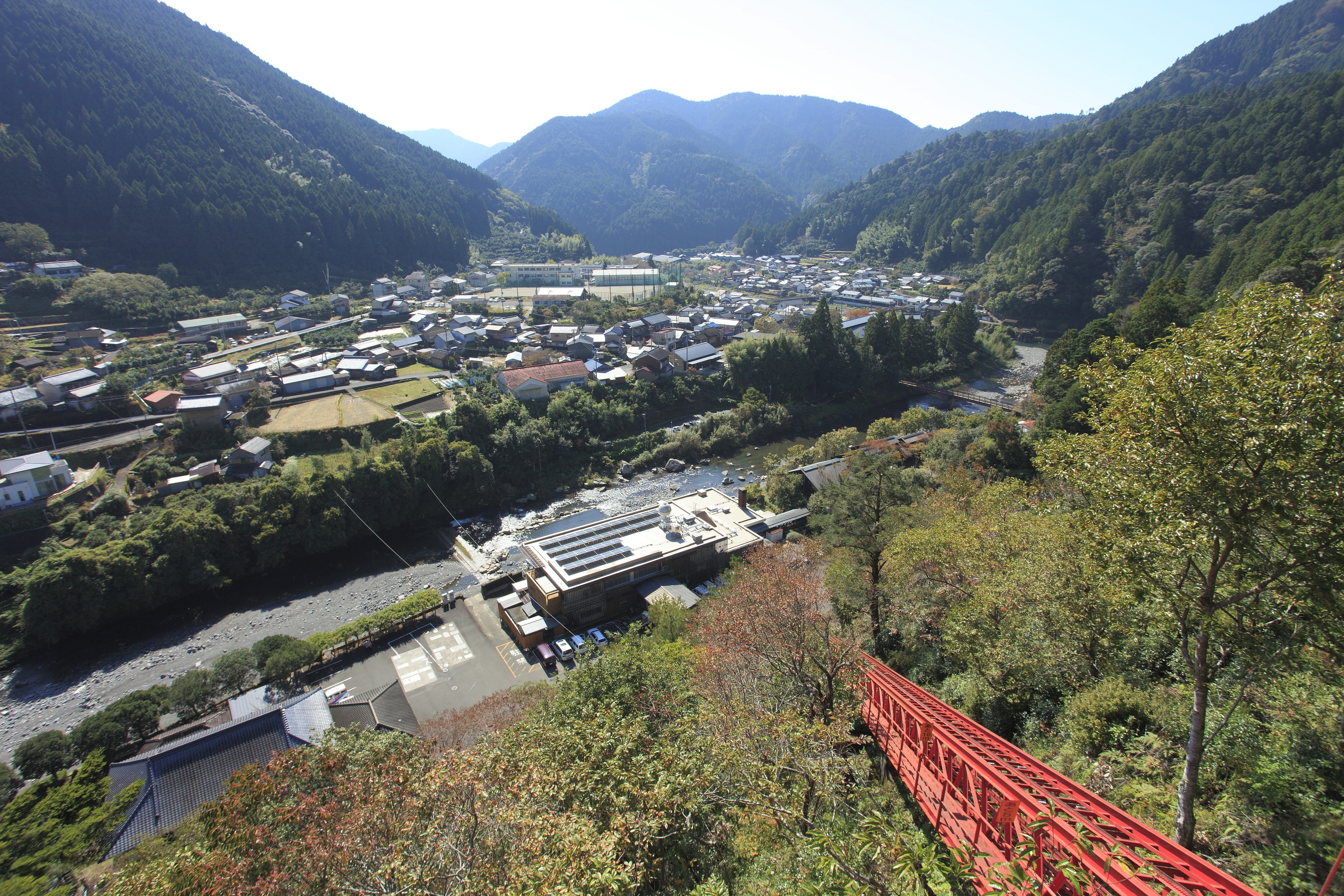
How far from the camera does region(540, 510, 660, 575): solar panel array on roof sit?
57.5 ft

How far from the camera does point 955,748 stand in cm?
519

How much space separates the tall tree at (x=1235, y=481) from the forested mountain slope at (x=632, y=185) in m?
110

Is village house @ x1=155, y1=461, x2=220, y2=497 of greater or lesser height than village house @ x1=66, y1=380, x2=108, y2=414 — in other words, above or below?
below

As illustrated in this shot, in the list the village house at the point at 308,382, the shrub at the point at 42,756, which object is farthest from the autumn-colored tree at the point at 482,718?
the village house at the point at 308,382

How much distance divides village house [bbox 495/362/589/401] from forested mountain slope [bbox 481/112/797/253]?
81329 millimetres

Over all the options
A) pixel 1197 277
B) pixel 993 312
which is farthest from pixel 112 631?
pixel 993 312

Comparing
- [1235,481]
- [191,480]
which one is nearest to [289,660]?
[191,480]

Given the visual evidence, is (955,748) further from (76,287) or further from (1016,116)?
(1016,116)

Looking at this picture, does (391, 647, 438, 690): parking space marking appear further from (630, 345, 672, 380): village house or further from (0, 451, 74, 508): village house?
(630, 345, 672, 380): village house

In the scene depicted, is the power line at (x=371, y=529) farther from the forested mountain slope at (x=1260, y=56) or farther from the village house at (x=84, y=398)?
the forested mountain slope at (x=1260, y=56)

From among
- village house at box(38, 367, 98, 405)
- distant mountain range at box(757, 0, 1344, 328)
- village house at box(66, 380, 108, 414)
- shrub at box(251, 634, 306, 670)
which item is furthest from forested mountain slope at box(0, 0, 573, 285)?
distant mountain range at box(757, 0, 1344, 328)

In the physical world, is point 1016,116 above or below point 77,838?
above

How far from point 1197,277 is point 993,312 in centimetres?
1666

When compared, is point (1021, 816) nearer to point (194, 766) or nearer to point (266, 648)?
point (194, 766)
